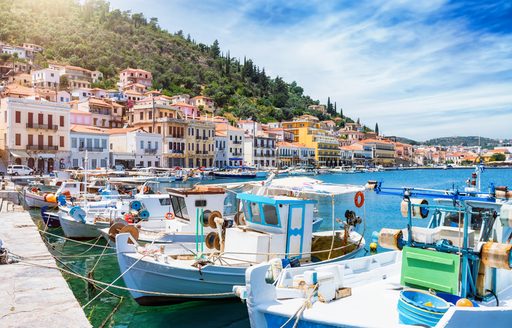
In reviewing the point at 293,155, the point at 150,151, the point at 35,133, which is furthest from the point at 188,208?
the point at 293,155

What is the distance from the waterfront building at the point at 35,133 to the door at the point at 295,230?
149ft

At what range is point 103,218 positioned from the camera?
18.6 m

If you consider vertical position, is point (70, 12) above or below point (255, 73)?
above

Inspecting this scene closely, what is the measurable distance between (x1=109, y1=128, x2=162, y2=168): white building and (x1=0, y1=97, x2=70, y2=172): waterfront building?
810cm

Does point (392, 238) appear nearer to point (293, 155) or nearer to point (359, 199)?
point (359, 199)

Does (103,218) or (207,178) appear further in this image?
(207,178)

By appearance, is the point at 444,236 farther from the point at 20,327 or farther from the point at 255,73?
the point at 255,73

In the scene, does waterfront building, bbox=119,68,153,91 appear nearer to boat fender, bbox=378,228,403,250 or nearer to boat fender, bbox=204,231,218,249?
boat fender, bbox=204,231,218,249

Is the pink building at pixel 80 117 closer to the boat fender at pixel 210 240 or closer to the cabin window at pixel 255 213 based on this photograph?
the boat fender at pixel 210 240

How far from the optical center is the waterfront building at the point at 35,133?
4709 cm

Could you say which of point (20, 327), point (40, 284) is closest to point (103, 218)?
point (40, 284)

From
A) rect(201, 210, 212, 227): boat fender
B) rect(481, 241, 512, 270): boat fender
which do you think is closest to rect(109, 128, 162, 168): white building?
rect(201, 210, 212, 227): boat fender

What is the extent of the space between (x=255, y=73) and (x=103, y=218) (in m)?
125

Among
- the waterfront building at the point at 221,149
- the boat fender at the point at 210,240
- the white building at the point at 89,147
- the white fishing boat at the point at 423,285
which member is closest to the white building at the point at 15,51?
the waterfront building at the point at 221,149
